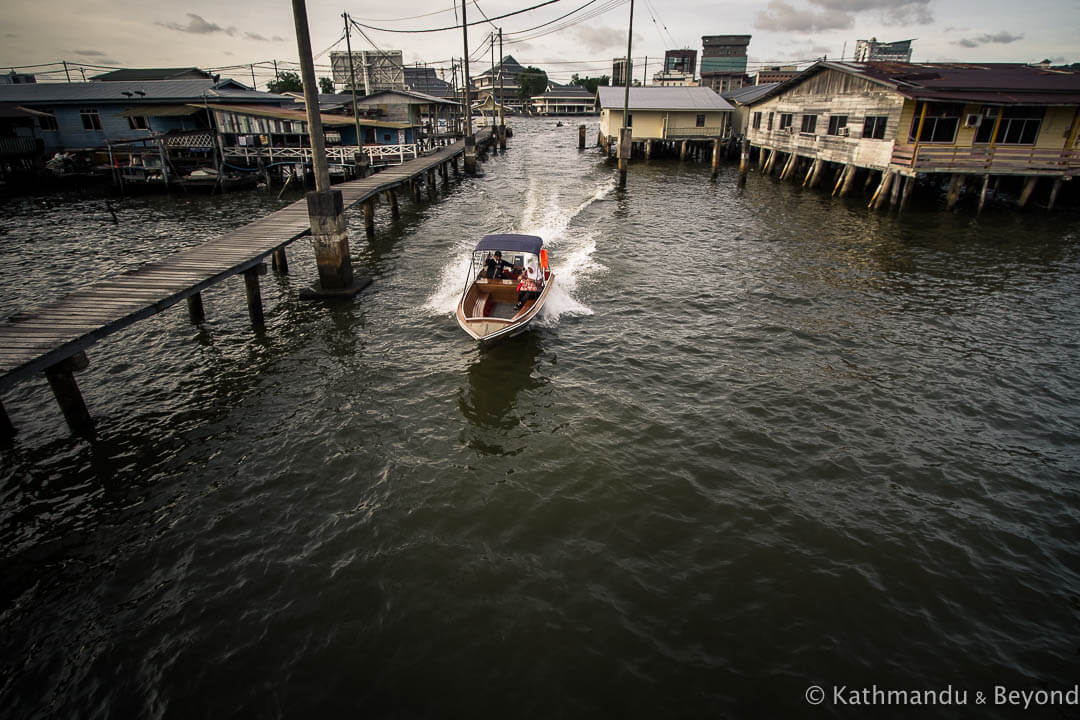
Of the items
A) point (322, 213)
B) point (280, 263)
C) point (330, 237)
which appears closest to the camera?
point (322, 213)

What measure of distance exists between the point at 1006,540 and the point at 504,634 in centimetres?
804

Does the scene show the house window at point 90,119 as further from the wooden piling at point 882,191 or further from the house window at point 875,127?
the wooden piling at point 882,191

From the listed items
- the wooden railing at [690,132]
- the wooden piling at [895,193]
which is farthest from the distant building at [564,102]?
the wooden piling at [895,193]

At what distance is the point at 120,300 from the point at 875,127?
36.6 meters

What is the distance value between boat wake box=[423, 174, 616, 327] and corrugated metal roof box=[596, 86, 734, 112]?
20674 mm

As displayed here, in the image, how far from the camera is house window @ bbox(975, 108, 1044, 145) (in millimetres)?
29078

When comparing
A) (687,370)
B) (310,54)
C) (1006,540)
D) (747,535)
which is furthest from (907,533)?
(310,54)

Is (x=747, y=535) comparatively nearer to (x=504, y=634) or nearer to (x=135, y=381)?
(x=504, y=634)

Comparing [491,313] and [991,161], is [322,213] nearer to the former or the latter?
[491,313]

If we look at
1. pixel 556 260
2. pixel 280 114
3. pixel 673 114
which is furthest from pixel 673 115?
pixel 556 260

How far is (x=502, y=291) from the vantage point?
51.1 ft

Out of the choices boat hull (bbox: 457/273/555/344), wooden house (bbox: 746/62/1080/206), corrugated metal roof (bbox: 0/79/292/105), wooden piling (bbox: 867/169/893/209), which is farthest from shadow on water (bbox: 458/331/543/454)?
corrugated metal roof (bbox: 0/79/292/105)

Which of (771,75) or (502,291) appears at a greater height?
(771,75)

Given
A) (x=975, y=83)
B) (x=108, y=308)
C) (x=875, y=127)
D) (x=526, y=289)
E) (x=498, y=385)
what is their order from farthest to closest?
1. (x=875, y=127)
2. (x=975, y=83)
3. (x=526, y=289)
4. (x=498, y=385)
5. (x=108, y=308)
